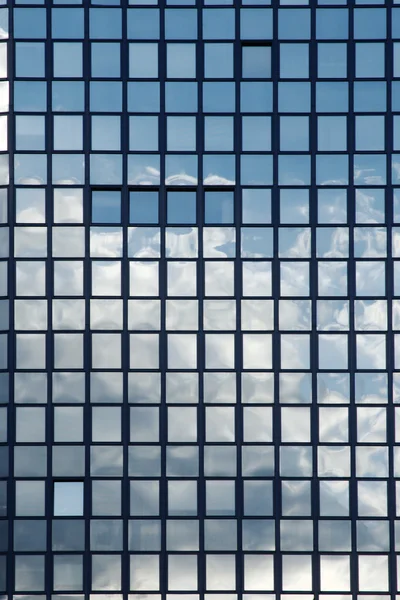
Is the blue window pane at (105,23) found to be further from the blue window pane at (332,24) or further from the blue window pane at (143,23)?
the blue window pane at (332,24)

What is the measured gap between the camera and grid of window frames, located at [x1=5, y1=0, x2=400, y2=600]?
1770cm

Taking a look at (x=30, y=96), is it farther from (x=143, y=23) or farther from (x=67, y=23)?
(x=143, y=23)

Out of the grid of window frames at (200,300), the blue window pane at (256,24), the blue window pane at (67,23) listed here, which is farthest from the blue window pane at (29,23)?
the blue window pane at (256,24)

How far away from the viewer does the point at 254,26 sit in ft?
60.4

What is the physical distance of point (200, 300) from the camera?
1802 cm

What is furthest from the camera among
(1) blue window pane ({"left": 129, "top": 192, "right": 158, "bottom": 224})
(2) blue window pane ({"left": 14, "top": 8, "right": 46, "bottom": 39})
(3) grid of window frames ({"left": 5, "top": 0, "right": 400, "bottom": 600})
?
(2) blue window pane ({"left": 14, "top": 8, "right": 46, "bottom": 39})

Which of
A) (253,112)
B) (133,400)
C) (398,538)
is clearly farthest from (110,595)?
(253,112)

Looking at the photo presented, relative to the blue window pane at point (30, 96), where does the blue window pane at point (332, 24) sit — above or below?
above

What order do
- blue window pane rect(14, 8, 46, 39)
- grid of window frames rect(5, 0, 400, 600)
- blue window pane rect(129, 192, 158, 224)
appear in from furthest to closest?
1. blue window pane rect(14, 8, 46, 39)
2. blue window pane rect(129, 192, 158, 224)
3. grid of window frames rect(5, 0, 400, 600)

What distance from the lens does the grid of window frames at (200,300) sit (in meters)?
17.7

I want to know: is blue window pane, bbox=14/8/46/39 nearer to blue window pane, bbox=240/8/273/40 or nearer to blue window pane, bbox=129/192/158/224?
blue window pane, bbox=129/192/158/224

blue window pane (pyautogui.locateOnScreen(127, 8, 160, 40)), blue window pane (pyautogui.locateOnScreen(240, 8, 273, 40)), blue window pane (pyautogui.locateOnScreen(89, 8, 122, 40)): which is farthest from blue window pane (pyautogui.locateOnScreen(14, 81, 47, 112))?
blue window pane (pyautogui.locateOnScreen(240, 8, 273, 40))

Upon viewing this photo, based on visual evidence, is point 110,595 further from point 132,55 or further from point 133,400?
point 132,55

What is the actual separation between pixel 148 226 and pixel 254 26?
6556mm
